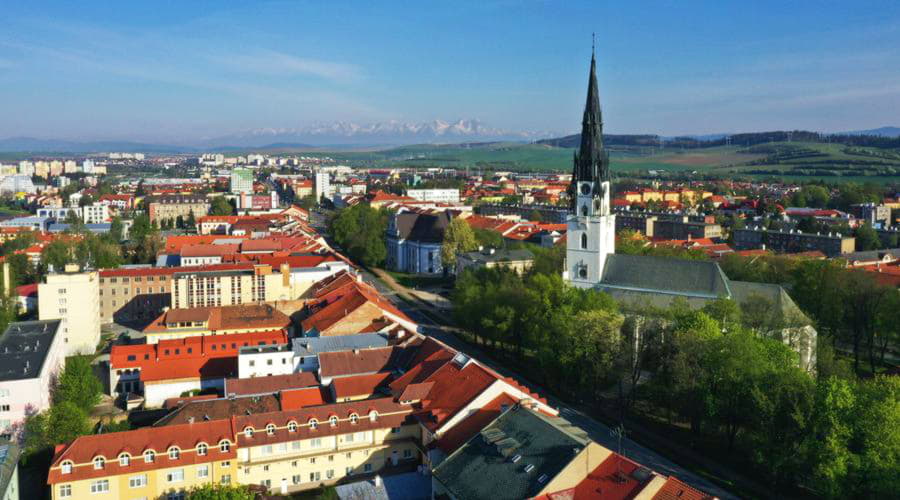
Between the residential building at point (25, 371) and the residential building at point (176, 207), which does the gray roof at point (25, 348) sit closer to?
the residential building at point (25, 371)

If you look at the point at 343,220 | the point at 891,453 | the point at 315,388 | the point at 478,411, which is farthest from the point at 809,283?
the point at 343,220

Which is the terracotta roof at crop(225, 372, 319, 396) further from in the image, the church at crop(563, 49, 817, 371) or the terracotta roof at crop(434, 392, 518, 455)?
the church at crop(563, 49, 817, 371)

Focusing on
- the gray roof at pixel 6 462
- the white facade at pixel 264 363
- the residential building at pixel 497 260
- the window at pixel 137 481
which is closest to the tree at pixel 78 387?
the white facade at pixel 264 363

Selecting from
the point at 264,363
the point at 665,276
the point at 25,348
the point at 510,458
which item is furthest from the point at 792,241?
the point at 25,348

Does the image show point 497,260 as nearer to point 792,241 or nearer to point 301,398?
point 301,398

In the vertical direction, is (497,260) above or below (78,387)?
above

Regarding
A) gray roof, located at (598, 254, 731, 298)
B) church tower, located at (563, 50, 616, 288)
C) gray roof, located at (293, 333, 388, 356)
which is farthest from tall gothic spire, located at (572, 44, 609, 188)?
gray roof, located at (293, 333, 388, 356)

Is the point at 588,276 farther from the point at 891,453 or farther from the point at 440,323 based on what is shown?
the point at 891,453

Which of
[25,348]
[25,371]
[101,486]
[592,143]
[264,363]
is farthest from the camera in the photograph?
[592,143]
